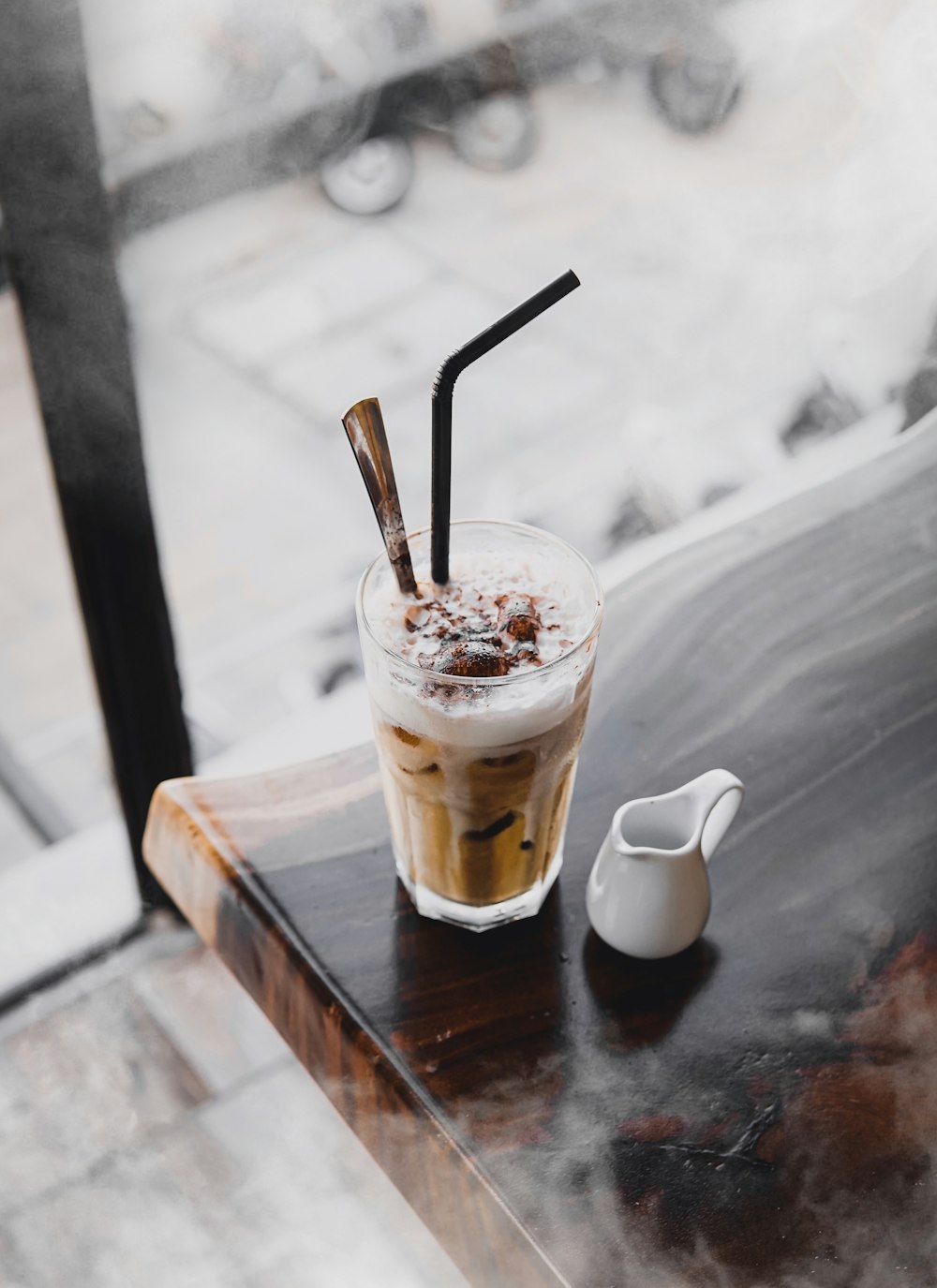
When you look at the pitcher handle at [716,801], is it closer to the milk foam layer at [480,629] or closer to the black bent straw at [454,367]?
the milk foam layer at [480,629]

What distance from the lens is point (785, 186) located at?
204cm

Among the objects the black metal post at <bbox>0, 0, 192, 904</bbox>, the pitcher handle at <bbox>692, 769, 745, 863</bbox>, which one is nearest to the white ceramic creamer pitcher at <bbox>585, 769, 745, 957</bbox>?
the pitcher handle at <bbox>692, 769, 745, 863</bbox>

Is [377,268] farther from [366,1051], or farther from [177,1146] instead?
[366,1051]

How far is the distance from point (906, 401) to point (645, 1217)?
1.07 meters

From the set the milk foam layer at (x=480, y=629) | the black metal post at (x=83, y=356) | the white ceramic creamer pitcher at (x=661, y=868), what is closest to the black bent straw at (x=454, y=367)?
the milk foam layer at (x=480, y=629)

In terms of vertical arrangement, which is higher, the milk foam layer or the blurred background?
the milk foam layer

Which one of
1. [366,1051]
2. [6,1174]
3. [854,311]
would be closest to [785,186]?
[854,311]

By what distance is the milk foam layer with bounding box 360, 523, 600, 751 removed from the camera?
2.34 ft

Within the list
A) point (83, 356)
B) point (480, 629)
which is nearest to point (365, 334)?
point (83, 356)

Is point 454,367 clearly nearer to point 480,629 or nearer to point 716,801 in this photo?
point 480,629

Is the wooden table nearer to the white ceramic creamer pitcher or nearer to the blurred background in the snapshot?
the white ceramic creamer pitcher

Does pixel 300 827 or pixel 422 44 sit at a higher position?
pixel 422 44

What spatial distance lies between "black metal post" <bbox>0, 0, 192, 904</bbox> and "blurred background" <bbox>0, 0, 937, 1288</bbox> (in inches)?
1.3

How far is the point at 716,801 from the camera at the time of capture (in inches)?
30.6
